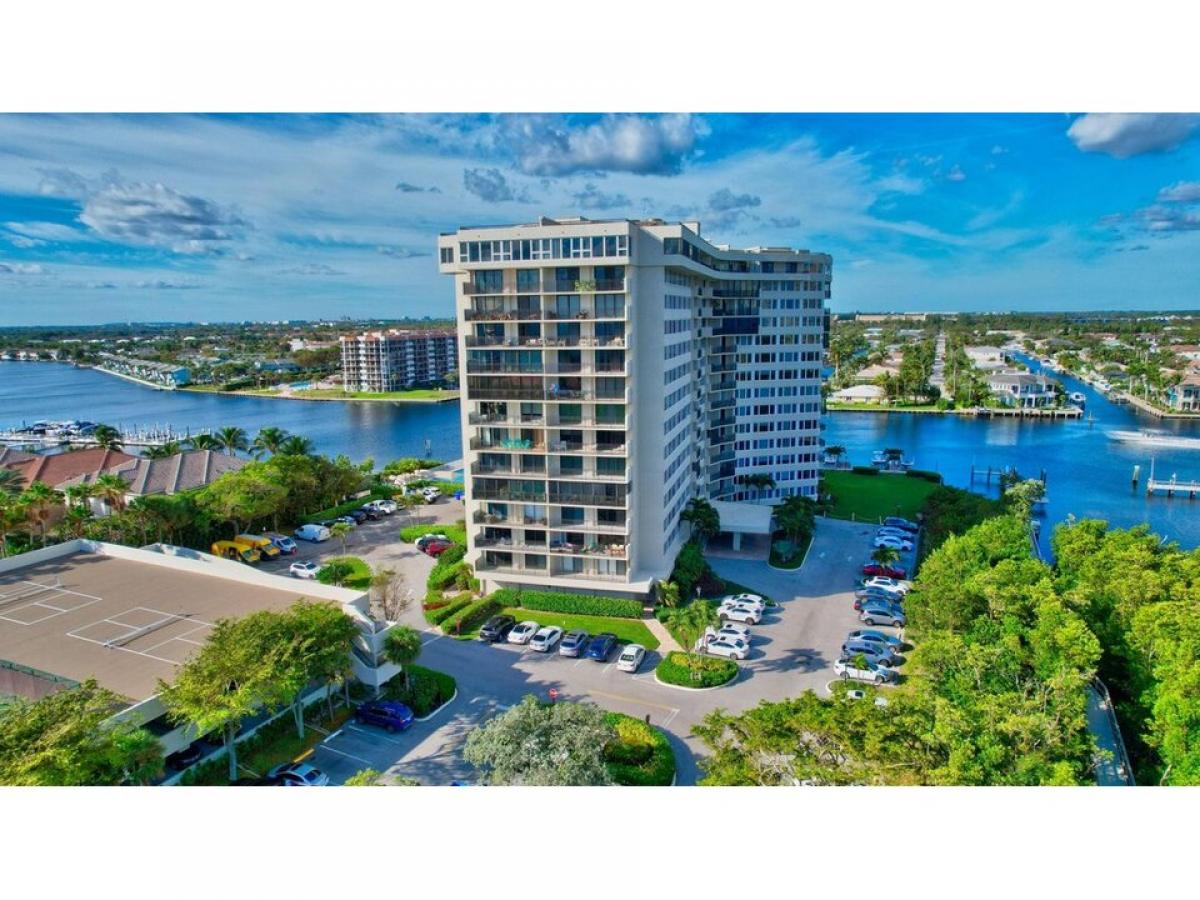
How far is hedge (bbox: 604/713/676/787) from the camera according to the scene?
18062 mm

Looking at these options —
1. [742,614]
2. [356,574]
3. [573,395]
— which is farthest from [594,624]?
[356,574]

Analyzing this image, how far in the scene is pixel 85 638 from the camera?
2220cm

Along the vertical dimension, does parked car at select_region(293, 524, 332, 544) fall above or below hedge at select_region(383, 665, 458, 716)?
above

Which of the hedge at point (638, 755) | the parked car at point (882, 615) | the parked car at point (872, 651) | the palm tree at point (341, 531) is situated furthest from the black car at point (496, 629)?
the parked car at point (882, 615)

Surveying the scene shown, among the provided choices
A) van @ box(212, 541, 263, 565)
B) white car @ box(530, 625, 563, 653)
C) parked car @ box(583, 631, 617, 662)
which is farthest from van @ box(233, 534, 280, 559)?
parked car @ box(583, 631, 617, 662)

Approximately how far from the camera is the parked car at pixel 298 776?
18.2 m

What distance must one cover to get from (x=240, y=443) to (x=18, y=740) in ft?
165

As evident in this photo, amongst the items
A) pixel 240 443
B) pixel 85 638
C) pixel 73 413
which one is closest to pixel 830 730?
pixel 85 638

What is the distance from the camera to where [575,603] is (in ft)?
94.3

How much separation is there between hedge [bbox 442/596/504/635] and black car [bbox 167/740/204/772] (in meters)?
9.91

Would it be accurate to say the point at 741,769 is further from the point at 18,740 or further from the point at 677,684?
the point at 18,740

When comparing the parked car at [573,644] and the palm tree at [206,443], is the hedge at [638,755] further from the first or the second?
the palm tree at [206,443]

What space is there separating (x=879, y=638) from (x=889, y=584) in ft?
19.6

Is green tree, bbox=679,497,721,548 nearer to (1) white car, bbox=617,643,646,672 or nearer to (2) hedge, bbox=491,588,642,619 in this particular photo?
(2) hedge, bbox=491,588,642,619
